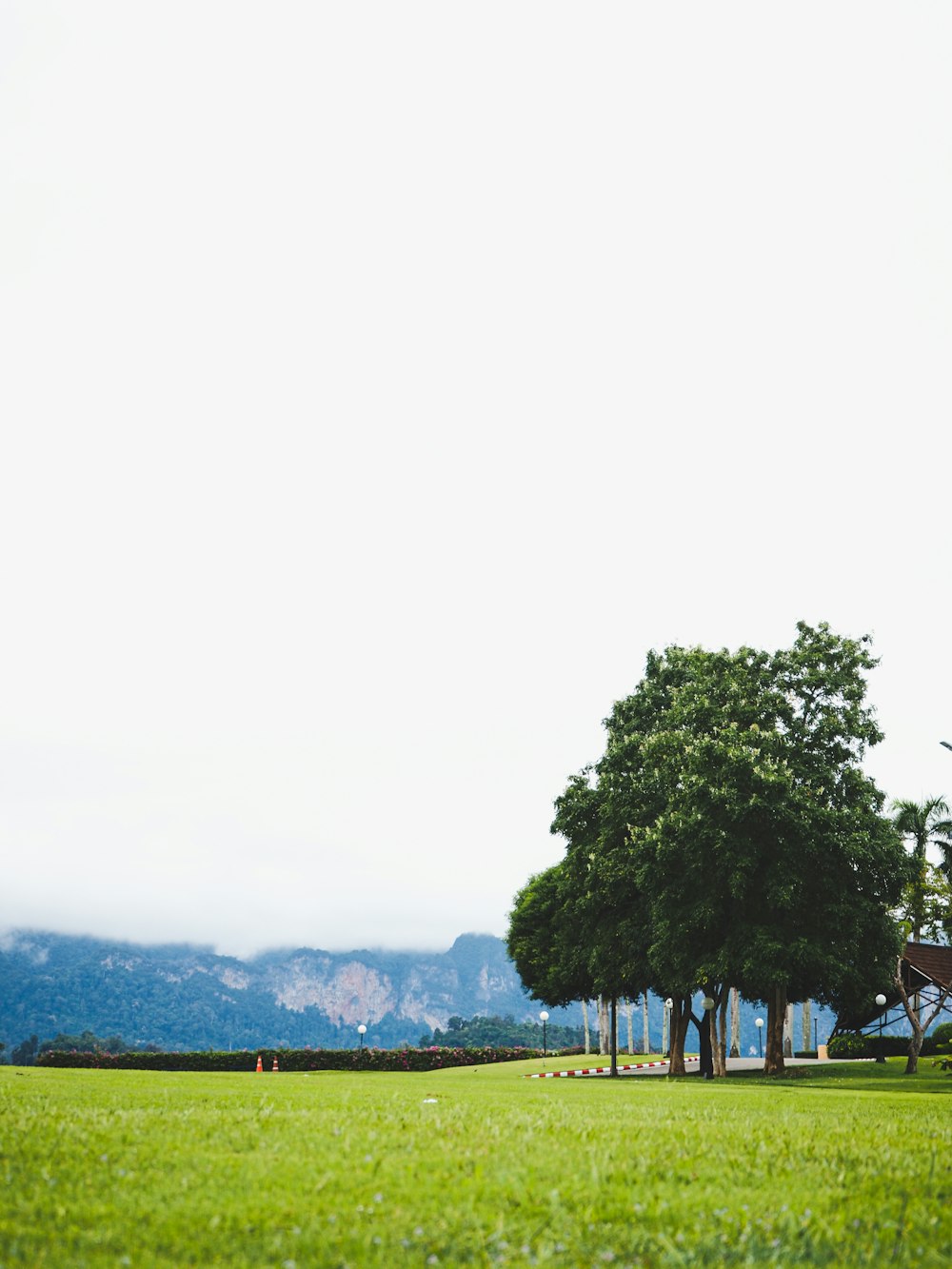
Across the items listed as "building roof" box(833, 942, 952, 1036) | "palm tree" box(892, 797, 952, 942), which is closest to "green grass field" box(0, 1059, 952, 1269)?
"palm tree" box(892, 797, 952, 942)

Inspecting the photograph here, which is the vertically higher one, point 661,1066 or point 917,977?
point 917,977

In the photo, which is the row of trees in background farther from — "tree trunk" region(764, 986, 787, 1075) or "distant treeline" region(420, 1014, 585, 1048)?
"distant treeline" region(420, 1014, 585, 1048)

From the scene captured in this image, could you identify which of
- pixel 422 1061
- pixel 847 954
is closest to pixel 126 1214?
pixel 847 954

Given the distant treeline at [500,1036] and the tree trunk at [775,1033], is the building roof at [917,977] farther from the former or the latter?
the distant treeline at [500,1036]

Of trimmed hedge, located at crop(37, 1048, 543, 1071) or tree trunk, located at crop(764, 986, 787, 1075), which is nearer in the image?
tree trunk, located at crop(764, 986, 787, 1075)

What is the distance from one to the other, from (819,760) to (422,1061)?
40.3 meters

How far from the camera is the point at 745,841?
3600 cm

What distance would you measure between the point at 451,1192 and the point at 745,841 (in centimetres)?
3055

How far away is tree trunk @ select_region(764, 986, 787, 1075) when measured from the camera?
40750mm

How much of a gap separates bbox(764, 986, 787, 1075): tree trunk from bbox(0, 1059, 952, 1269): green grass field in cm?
3068

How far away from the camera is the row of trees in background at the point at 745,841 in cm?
3566

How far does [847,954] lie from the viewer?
3606cm

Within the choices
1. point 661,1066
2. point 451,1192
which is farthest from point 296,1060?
point 451,1192

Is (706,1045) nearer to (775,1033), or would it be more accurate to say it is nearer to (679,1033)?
(775,1033)
